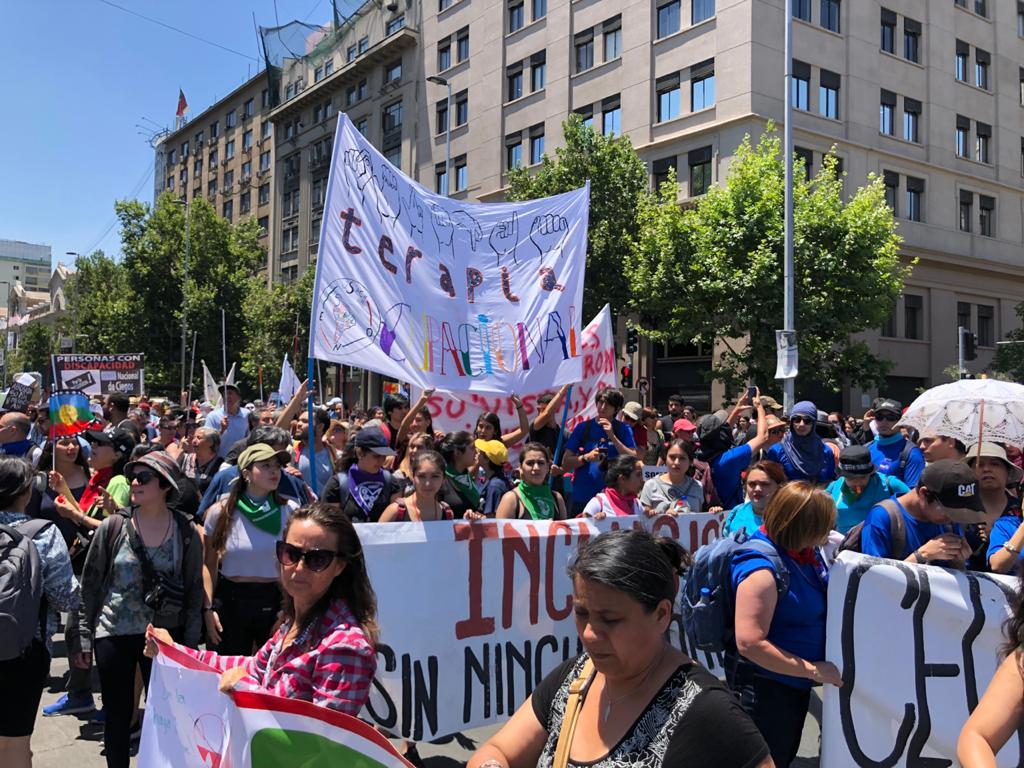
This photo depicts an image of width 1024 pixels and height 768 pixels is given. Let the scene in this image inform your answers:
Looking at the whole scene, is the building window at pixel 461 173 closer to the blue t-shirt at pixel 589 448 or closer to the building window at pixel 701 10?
the building window at pixel 701 10

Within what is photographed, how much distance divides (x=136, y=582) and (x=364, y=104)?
4653cm

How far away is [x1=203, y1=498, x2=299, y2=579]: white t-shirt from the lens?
4498 mm

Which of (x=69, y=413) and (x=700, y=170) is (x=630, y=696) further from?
(x=700, y=170)

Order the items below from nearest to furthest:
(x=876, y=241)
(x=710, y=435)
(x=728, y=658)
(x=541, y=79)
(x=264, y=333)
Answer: (x=728, y=658) < (x=710, y=435) < (x=876, y=241) < (x=541, y=79) < (x=264, y=333)

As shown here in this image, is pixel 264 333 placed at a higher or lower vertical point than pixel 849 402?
higher

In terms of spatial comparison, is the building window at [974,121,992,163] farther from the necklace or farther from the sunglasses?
the necklace

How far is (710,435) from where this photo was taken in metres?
7.20

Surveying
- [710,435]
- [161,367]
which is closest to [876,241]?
[710,435]

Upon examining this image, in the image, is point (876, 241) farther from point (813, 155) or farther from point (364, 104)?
point (364, 104)

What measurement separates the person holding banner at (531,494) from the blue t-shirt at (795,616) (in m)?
2.51

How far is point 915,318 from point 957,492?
31.2 m

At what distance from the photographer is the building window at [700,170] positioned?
2889 centimetres

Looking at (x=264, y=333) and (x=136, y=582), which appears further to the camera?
(x=264, y=333)

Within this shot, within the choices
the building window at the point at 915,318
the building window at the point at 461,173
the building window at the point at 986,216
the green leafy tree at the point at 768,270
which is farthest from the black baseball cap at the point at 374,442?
the building window at the point at 986,216
